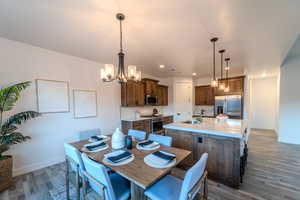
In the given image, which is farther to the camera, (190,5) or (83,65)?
(83,65)

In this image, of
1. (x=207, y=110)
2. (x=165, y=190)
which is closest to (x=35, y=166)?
(x=165, y=190)

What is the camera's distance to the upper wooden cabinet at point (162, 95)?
5.54 metres

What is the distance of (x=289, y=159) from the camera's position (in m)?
3.01

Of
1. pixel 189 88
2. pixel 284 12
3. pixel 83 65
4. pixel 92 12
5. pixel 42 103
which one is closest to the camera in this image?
pixel 284 12

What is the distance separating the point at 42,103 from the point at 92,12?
88.5 inches

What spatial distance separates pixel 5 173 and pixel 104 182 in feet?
7.48

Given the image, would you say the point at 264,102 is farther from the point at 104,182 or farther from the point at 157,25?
the point at 104,182

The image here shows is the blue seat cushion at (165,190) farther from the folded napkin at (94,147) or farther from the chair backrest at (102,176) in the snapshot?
the folded napkin at (94,147)

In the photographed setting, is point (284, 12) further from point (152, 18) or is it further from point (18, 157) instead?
point (18, 157)

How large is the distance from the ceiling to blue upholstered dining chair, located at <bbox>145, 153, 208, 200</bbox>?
199 centimetres

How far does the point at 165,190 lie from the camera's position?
1343 mm

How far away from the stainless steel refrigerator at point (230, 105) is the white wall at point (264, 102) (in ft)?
8.07

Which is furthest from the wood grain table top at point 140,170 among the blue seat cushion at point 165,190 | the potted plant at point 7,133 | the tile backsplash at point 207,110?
the tile backsplash at point 207,110

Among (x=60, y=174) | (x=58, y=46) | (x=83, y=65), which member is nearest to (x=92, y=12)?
(x=58, y=46)
